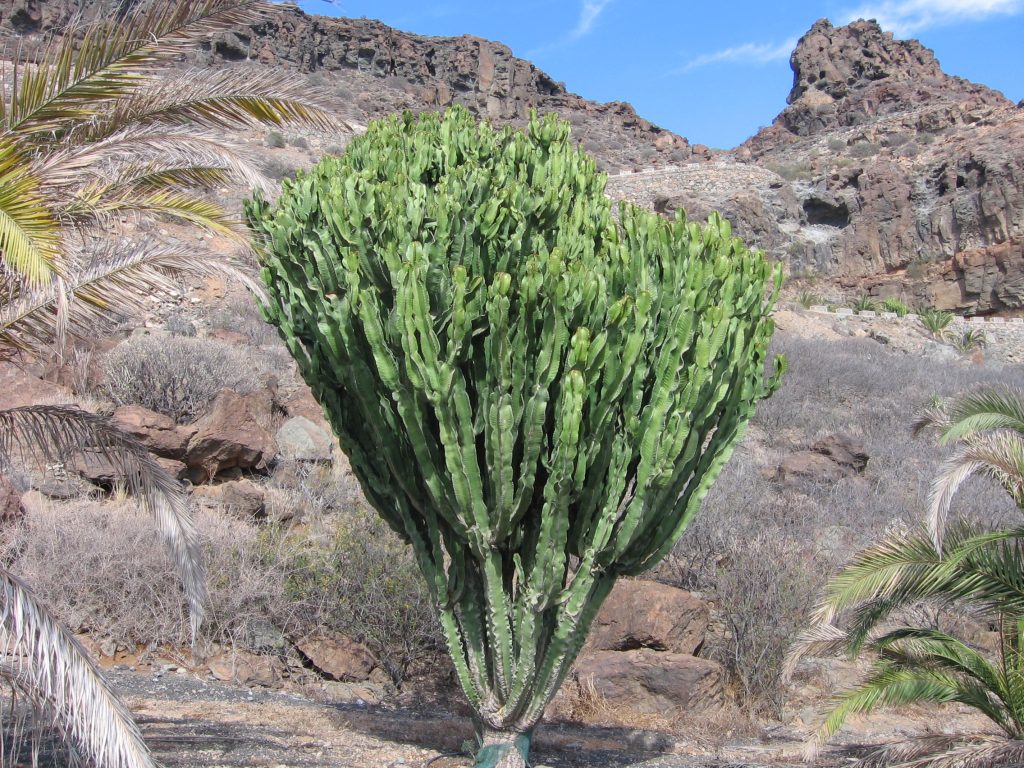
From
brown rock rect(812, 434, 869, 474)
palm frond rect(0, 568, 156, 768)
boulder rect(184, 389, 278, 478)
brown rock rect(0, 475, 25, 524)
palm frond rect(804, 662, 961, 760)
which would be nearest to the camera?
palm frond rect(0, 568, 156, 768)

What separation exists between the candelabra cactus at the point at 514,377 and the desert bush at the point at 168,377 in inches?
262

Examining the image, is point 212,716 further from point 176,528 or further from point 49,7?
point 49,7

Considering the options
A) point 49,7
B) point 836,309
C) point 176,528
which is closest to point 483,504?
point 176,528

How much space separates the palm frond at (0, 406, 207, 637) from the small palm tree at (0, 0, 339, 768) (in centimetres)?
1

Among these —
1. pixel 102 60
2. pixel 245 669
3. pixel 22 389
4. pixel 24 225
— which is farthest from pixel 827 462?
pixel 24 225

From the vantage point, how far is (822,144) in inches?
2101

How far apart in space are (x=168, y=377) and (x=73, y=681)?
363 inches

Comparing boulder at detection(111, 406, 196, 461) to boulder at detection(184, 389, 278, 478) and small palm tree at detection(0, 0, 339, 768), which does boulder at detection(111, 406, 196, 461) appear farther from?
small palm tree at detection(0, 0, 339, 768)

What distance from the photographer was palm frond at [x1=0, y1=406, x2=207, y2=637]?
197 inches

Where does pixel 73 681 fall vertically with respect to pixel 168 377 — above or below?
below

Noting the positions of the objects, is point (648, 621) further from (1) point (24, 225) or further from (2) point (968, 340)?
(2) point (968, 340)

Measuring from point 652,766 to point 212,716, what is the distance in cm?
319

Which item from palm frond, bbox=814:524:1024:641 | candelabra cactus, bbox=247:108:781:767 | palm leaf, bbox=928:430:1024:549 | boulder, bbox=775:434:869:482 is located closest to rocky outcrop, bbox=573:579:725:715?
palm frond, bbox=814:524:1024:641

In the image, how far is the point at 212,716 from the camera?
23.2ft
